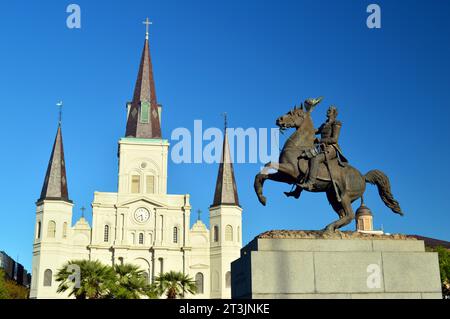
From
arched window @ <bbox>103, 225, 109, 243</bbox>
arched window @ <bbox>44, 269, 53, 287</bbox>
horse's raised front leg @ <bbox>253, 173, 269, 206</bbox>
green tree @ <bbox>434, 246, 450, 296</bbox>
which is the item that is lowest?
horse's raised front leg @ <bbox>253, 173, 269, 206</bbox>

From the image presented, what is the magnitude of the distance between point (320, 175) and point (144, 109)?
6298 cm

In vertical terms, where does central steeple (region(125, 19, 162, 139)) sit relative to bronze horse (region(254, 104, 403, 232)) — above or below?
above

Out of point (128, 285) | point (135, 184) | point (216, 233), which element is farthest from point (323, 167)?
point (135, 184)

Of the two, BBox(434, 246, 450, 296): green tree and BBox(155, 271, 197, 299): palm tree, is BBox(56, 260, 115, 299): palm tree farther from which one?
BBox(434, 246, 450, 296): green tree

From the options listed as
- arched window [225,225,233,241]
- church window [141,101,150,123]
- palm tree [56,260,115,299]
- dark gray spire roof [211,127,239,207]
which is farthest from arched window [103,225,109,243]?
palm tree [56,260,115,299]

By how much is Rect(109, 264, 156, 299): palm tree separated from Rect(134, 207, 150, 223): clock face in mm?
31909

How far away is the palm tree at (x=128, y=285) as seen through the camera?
33.1 meters

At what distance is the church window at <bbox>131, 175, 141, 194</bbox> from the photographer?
226 feet

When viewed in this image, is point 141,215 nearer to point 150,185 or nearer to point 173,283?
point 150,185

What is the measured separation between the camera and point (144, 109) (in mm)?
73500

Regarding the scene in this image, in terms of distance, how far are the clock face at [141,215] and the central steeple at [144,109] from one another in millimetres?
9506
